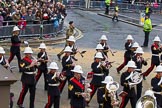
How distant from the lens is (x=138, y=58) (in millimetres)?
16859

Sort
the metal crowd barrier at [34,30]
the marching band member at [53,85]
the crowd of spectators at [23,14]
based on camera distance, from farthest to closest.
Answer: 1. the crowd of spectators at [23,14]
2. the metal crowd barrier at [34,30]
3. the marching band member at [53,85]

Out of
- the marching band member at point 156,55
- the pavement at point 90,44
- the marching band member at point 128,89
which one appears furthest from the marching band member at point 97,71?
the marching band member at point 156,55

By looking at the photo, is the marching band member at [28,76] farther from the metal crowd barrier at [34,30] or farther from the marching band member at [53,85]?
the metal crowd barrier at [34,30]

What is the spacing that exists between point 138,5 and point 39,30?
2307cm

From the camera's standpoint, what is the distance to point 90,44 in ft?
85.5

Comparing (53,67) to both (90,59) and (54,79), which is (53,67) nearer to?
(54,79)

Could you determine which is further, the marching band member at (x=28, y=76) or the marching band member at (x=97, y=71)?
the marching band member at (x=97, y=71)

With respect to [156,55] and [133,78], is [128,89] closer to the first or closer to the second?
[133,78]

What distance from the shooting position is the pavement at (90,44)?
52.6 feet

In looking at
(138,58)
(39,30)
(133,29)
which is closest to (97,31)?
(133,29)

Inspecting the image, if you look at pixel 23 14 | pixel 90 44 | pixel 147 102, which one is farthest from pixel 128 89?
pixel 23 14

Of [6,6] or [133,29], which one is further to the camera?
[133,29]

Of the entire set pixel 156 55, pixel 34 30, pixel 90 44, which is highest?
pixel 156 55

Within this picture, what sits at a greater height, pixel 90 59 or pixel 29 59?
pixel 29 59
